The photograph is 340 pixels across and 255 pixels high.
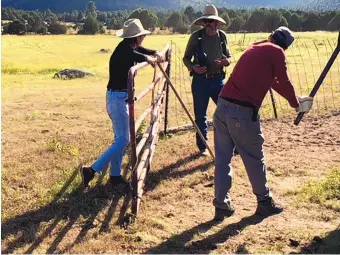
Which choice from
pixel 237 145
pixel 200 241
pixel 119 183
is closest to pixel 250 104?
pixel 237 145

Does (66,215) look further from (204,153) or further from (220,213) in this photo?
(204,153)

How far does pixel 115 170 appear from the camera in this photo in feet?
18.1

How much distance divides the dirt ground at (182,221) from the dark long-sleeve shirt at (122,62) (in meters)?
1.24

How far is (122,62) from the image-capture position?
199 inches

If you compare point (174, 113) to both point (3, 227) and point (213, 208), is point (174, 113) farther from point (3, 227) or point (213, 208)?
point (3, 227)

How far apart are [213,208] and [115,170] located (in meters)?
1.22

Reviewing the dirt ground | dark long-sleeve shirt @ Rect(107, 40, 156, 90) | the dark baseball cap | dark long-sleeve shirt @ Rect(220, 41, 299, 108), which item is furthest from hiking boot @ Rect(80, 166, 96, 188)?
the dark baseball cap

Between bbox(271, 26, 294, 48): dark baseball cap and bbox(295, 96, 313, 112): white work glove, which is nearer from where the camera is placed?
bbox(271, 26, 294, 48): dark baseball cap

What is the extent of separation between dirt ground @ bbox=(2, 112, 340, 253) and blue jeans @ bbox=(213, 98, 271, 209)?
0.34m

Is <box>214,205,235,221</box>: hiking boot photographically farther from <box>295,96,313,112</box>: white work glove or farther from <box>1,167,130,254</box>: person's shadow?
<box>295,96,313,112</box>: white work glove

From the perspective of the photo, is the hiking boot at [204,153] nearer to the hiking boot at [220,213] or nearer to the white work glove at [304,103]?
the hiking boot at [220,213]

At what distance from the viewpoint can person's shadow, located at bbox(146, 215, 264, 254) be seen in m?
4.21

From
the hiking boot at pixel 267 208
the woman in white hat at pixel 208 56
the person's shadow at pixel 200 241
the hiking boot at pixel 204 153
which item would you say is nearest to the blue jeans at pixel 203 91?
the woman in white hat at pixel 208 56

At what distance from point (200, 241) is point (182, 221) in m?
0.49
